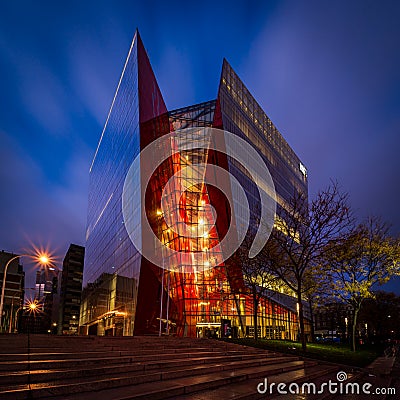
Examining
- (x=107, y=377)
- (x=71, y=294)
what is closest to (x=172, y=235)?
(x=107, y=377)

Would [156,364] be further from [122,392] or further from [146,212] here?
[146,212]

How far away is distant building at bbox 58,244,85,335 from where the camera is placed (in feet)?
459

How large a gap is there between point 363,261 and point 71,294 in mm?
138544

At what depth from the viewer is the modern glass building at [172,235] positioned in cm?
4078

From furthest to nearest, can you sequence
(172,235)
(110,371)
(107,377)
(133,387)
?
(172,235) < (110,371) < (107,377) < (133,387)

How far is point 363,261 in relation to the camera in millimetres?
30953

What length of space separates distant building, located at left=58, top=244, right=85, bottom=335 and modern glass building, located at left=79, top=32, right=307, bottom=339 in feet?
298

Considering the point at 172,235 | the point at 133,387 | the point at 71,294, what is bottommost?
the point at 133,387

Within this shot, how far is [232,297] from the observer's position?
44656 mm

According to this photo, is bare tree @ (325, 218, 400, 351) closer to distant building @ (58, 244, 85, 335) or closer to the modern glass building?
the modern glass building

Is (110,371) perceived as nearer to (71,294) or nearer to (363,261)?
(363,261)

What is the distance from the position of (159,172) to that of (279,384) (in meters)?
35.7

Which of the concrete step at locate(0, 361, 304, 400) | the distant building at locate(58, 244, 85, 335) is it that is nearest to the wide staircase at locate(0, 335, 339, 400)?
the concrete step at locate(0, 361, 304, 400)

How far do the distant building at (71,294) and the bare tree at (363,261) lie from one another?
128364mm
